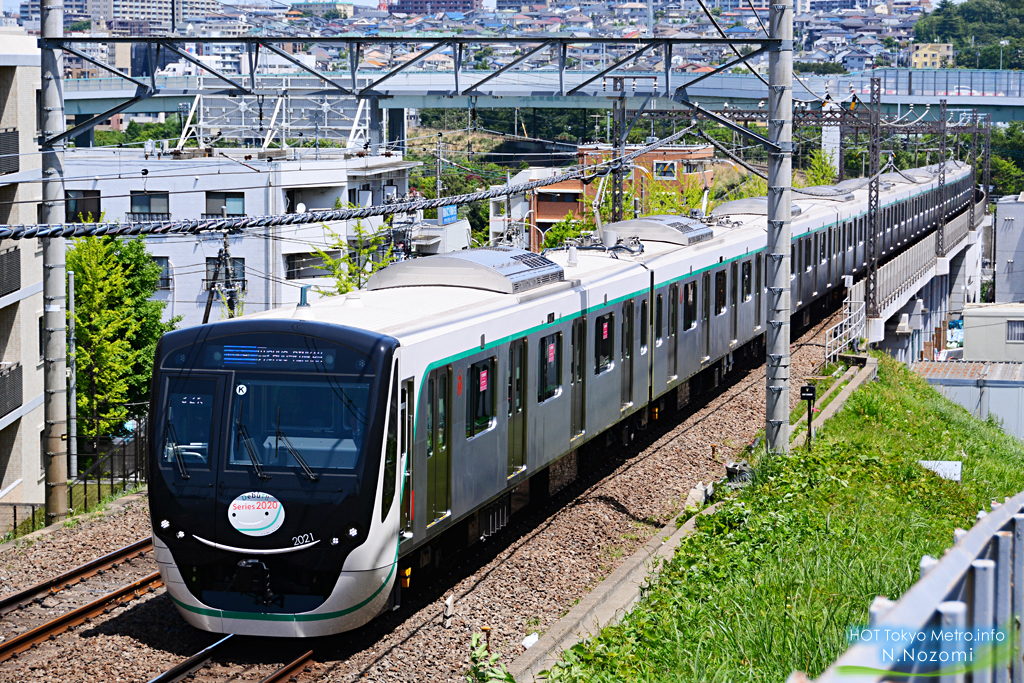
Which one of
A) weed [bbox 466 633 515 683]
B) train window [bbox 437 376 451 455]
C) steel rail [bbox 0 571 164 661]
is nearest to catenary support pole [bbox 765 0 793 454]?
train window [bbox 437 376 451 455]

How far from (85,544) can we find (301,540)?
182 inches

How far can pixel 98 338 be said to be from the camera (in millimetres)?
30562

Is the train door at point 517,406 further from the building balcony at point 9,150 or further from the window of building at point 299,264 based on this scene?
the window of building at point 299,264

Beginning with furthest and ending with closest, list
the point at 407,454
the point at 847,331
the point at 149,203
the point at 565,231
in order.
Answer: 1. the point at 149,203
2. the point at 565,231
3. the point at 847,331
4. the point at 407,454

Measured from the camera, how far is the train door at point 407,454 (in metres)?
8.93

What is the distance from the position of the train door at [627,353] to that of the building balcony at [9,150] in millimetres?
11222

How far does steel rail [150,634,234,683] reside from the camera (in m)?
8.12

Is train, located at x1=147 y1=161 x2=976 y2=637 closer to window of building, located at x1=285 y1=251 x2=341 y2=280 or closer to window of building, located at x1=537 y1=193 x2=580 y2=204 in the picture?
window of building, located at x1=285 y1=251 x2=341 y2=280

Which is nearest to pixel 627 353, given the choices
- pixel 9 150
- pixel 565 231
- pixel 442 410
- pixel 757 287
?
pixel 442 410

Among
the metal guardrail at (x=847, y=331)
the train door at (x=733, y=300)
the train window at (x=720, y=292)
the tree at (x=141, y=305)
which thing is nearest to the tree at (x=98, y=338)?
the tree at (x=141, y=305)

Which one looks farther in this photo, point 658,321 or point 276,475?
point 658,321

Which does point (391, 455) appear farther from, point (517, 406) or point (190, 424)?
point (517, 406)

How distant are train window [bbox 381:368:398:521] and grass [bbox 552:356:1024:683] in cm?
173

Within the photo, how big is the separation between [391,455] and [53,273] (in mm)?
6652
